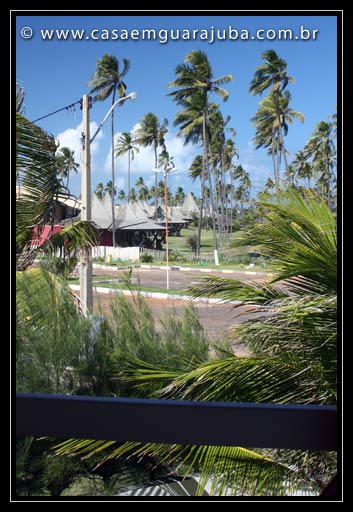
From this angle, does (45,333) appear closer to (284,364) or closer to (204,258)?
(284,364)

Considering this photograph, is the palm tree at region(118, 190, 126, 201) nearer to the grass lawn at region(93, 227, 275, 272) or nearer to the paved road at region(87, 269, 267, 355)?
the grass lawn at region(93, 227, 275, 272)

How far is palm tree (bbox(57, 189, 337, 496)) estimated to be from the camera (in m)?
2.27

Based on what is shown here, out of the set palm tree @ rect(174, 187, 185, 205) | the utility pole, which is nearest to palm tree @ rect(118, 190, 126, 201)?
palm tree @ rect(174, 187, 185, 205)

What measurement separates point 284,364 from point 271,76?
2085 centimetres

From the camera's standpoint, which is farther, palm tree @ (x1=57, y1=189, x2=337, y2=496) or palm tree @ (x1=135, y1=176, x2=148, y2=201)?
palm tree @ (x1=135, y1=176, x2=148, y2=201)

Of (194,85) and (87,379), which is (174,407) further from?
(194,85)

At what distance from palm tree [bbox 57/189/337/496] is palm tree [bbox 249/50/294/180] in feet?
63.1

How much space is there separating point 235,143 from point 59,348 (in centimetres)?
3056

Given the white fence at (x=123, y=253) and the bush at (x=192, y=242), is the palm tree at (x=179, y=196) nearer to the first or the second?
the bush at (x=192, y=242)

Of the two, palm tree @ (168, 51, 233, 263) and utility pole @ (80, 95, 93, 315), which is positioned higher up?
palm tree @ (168, 51, 233, 263)

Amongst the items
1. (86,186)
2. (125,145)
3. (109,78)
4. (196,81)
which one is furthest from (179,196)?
(86,186)

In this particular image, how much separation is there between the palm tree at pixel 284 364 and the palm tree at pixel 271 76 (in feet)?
63.1

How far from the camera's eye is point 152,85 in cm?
384
